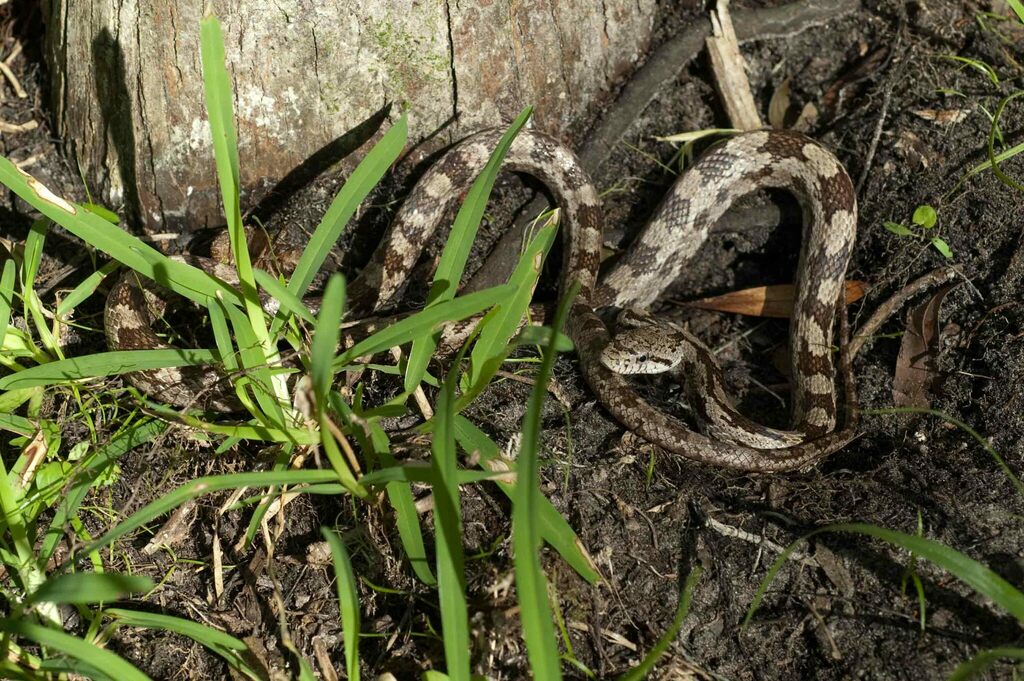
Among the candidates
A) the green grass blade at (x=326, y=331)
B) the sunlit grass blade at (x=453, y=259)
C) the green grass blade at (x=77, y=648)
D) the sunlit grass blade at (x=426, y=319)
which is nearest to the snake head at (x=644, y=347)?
the sunlit grass blade at (x=453, y=259)

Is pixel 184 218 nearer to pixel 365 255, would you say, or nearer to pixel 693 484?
pixel 365 255

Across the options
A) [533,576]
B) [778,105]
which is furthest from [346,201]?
[778,105]

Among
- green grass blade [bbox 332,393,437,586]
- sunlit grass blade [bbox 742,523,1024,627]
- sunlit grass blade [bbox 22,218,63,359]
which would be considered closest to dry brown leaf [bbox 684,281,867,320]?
sunlit grass blade [bbox 742,523,1024,627]

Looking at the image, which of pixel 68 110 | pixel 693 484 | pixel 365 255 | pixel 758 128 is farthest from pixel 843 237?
pixel 68 110

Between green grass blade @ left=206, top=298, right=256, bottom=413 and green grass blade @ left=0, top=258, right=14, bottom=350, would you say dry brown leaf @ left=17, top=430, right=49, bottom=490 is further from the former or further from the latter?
green grass blade @ left=206, top=298, right=256, bottom=413

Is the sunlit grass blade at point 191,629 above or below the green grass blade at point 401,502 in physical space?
below

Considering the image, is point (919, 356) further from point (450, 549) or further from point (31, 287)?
point (31, 287)

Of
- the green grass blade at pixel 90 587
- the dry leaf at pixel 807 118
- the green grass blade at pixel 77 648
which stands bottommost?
the green grass blade at pixel 77 648

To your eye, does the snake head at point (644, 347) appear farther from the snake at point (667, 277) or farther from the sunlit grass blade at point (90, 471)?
the sunlit grass blade at point (90, 471)
